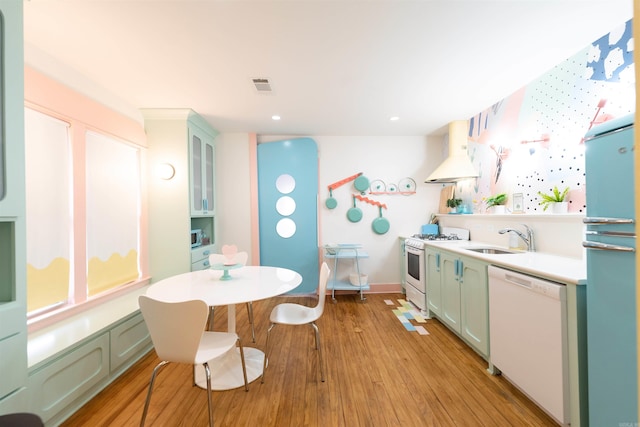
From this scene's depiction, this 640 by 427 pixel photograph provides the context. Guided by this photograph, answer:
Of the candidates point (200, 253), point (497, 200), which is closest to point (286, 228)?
point (200, 253)

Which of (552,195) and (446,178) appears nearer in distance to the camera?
(552,195)

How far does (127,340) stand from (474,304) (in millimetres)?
2855

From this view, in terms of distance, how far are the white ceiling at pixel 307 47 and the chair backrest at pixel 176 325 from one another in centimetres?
167

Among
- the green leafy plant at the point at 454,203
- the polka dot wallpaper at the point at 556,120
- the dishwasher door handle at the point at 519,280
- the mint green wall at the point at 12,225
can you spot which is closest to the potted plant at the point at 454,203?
the green leafy plant at the point at 454,203

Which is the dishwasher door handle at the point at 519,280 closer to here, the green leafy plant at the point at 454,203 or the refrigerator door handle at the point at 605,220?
the refrigerator door handle at the point at 605,220

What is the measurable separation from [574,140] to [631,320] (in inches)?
62.1

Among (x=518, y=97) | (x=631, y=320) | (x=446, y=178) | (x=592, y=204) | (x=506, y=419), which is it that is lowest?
(x=506, y=419)

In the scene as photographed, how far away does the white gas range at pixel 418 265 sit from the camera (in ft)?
10.0

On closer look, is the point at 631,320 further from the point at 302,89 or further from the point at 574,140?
the point at 302,89

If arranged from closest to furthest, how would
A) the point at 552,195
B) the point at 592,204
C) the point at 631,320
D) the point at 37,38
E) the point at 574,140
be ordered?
the point at 631,320
the point at 592,204
the point at 37,38
the point at 574,140
the point at 552,195

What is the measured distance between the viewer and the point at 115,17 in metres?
1.53

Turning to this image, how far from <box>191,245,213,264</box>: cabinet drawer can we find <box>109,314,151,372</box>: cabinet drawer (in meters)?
0.89

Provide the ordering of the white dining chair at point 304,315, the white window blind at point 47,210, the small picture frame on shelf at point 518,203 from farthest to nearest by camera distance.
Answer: the small picture frame on shelf at point 518,203 < the white dining chair at point 304,315 < the white window blind at point 47,210

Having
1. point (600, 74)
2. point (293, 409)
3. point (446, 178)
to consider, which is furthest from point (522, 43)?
point (293, 409)
